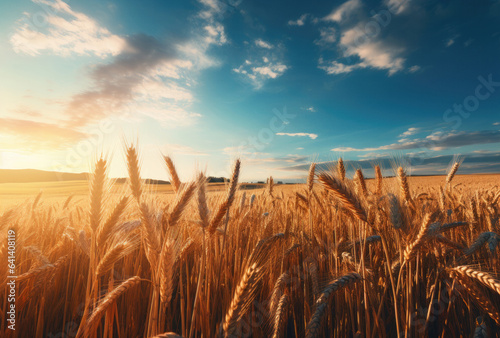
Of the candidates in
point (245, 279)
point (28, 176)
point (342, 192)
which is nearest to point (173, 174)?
point (245, 279)

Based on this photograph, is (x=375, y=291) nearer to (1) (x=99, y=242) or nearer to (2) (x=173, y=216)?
(2) (x=173, y=216)

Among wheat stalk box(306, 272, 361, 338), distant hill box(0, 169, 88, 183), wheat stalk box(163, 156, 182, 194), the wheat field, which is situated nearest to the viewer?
wheat stalk box(306, 272, 361, 338)

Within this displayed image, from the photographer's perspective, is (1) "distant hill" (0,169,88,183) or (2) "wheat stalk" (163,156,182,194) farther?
(1) "distant hill" (0,169,88,183)

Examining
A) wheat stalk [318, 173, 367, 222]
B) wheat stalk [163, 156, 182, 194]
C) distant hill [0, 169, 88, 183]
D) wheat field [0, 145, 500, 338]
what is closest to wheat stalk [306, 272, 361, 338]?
wheat field [0, 145, 500, 338]

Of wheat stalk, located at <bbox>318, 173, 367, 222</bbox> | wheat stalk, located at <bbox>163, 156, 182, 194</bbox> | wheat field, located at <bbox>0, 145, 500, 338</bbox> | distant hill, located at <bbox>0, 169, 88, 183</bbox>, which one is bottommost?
wheat field, located at <bbox>0, 145, 500, 338</bbox>

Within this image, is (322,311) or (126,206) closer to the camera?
(322,311)

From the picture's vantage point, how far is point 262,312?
2.02m

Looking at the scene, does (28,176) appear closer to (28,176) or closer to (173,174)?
(28,176)

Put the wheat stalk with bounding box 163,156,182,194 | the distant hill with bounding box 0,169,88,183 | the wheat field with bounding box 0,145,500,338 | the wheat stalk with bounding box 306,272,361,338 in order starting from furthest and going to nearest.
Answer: the distant hill with bounding box 0,169,88,183 → the wheat stalk with bounding box 163,156,182,194 → the wheat field with bounding box 0,145,500,338 → the wheat stalk with bounding box 306,272,361,338

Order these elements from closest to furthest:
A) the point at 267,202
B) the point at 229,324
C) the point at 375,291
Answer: the point at 229,324 < the point at 375,291 < the point at 267,202

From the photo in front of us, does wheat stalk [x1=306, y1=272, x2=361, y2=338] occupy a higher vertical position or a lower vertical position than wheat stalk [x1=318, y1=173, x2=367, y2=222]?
lower

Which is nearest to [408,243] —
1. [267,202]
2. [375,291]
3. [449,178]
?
[375,291]

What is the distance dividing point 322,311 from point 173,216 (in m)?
1.06

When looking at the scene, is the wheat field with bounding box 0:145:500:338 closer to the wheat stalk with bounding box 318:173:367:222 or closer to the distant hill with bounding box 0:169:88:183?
the wheat stalk with bounding box 318:173:367:222
